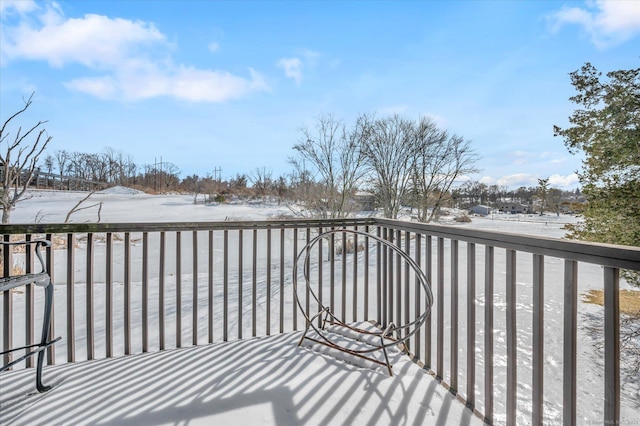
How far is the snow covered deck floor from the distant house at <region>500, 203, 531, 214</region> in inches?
399

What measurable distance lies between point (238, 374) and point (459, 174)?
12375mm

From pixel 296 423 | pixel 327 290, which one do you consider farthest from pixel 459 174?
pixel 296 423

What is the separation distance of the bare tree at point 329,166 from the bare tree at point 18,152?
5.93 meters

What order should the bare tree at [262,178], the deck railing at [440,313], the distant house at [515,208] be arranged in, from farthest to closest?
the bare tree at [262,178]
the distant house at [515,208]
the deck railing at [440,313]

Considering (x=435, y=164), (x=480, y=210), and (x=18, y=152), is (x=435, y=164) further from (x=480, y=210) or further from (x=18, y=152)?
(x=18, y=152)

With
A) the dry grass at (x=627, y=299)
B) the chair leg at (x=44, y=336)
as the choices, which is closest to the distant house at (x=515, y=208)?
the dry grass at (x=627, y=299)

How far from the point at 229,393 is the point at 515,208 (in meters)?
12.4

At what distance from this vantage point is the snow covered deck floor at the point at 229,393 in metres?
1.35

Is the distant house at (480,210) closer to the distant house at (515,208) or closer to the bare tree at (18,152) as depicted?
the distant house at (515,208)

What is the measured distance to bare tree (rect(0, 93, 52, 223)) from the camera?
519 centimetres

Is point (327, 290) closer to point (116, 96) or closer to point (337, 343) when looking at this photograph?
point (337, 343)

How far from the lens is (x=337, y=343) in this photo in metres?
2.05

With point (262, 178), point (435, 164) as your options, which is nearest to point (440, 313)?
point (435, 164)

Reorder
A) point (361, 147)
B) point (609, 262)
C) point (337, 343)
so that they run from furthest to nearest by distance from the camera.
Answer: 1. point (361, 147)
2. point (337, 343)
3. point (609, 262)
